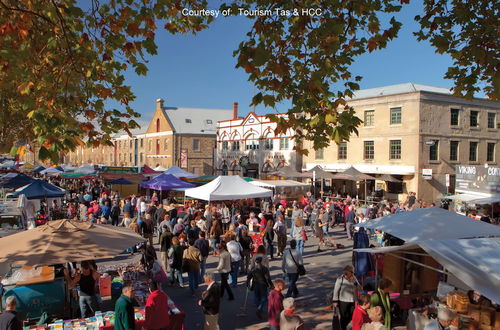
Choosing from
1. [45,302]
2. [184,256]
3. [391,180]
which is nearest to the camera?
[45,302]

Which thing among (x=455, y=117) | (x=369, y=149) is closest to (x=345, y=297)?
(x=369, y=149)

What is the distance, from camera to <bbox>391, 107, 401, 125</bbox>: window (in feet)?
100

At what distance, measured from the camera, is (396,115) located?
3066 centimetres

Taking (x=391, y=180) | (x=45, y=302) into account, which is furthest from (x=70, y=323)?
(x=391, y=180)

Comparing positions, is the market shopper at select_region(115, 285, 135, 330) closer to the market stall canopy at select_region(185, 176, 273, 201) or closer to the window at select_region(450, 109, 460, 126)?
the market stall canopy at select_region(185, 176, 273, 201)

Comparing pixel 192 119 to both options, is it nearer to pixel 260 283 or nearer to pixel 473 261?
pixel 260 283

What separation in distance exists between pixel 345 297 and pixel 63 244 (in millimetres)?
5370

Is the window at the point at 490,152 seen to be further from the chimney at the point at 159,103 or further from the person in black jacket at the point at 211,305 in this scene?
the chimney at the point at 159,103

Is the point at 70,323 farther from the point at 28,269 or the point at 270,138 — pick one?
the point at 270,138

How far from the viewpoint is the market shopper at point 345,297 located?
7.33 meters

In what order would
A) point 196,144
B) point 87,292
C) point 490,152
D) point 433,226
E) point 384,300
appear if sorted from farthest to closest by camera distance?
point 196,144 < point 490,152 < point 433,226 < point 87,292 < point 384,300

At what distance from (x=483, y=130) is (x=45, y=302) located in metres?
33.9

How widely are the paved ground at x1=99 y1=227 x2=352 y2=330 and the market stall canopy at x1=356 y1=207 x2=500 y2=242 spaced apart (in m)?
2.41

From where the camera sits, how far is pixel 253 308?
9031mm
